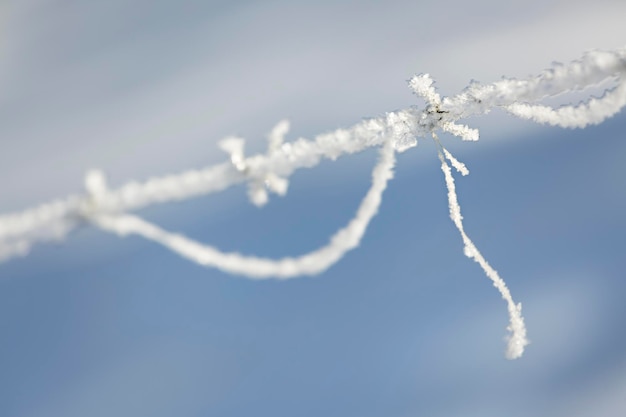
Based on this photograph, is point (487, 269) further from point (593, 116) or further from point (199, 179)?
point (199, 179)

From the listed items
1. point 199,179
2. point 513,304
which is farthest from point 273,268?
point 513,304

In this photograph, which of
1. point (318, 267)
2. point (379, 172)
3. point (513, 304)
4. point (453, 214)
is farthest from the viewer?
point (513, 304)

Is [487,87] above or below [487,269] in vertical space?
above

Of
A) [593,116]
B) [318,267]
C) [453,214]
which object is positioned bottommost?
[318,267]

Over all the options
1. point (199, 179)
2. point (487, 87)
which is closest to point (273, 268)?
point (199, 179)

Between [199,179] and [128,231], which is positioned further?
[199,179]

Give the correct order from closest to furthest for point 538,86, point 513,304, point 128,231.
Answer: point 128,231 < point 538,86 < point 513,304

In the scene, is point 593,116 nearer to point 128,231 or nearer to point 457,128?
point 457,128

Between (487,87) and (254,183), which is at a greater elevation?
(487,87)

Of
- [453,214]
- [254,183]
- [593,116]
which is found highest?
[593,116]
